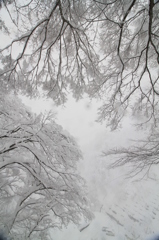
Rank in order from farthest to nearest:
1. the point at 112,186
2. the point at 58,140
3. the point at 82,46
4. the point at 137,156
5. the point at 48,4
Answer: the point at 112,186, the point at 58,140, the point at 137,156, the point at 82,46, the point at 48,4

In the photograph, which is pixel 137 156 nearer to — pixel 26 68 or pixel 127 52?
pixel 127 52

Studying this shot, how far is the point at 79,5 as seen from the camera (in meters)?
2.23

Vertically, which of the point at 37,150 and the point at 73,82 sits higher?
the point at 73,82

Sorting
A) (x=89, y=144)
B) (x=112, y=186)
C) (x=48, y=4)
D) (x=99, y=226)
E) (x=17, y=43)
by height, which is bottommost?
(x=99, y=226)

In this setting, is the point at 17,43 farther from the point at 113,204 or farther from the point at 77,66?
the point at 113,204

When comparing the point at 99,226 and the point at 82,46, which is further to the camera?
the point at 99,226

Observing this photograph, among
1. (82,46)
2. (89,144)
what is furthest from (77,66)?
(89,144)

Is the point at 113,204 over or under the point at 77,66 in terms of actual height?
over

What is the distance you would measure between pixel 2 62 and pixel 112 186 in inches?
760

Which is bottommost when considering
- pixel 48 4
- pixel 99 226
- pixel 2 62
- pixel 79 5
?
pixel 99 226

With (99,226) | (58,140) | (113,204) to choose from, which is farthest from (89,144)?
(58,140)

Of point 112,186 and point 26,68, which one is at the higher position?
point 112,186

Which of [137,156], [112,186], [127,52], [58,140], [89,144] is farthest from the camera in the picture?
[89,144]

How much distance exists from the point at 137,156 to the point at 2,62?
360 centimetres
